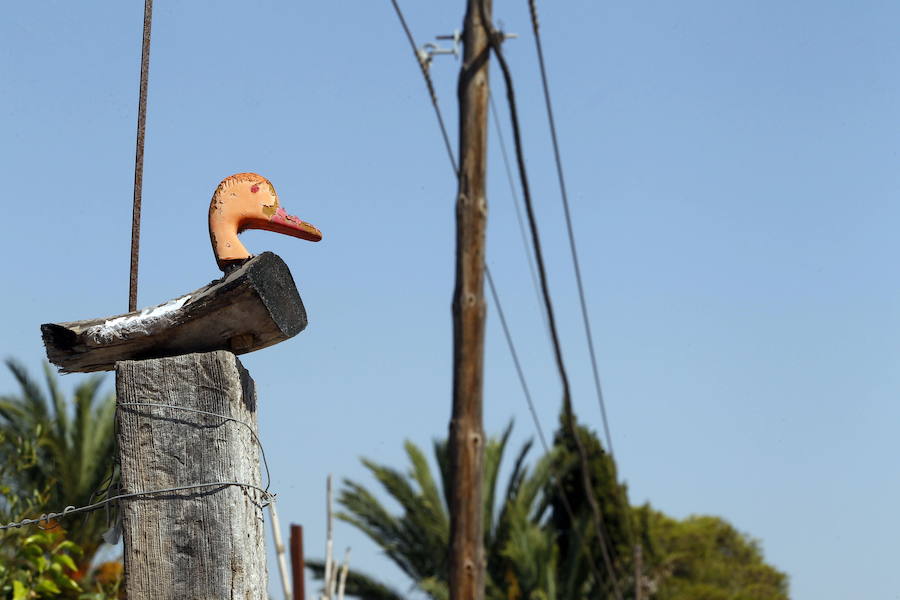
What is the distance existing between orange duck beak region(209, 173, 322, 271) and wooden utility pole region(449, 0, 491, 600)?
5.24 metres

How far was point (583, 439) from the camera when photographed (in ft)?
66.0

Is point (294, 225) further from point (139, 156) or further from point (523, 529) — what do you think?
point (523, 529)

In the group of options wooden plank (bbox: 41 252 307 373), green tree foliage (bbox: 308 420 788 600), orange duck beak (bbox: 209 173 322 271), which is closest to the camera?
wooden plank (bbox: 41 252 307 373)

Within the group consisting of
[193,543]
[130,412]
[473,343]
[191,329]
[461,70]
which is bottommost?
[193,543]

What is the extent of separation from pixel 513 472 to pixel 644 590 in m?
4.62

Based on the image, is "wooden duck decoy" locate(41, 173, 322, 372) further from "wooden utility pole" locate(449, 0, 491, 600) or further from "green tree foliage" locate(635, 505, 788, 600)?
"green tree foliage" locate(635, 505, 788, 600)

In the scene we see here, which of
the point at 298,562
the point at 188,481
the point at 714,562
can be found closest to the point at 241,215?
the point at 188,481

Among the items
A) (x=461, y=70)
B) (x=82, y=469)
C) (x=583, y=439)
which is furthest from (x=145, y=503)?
(x=583, y=439)

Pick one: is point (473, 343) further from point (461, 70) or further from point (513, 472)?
point (513, 472)

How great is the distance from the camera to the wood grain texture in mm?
2988

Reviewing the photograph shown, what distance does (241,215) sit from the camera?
349cm

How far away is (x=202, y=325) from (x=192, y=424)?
252mm

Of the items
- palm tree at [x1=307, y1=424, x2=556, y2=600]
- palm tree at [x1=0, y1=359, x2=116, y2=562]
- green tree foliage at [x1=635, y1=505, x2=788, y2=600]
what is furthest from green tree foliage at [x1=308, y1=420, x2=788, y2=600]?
green tree foliage at [x1=635, y1=505, x2=788, y2=600]

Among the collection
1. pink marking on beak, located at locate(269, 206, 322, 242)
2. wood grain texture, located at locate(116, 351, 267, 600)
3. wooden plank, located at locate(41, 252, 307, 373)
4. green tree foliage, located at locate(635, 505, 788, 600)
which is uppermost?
green tree foliage, located at locate(635, 505, 788, 600)
